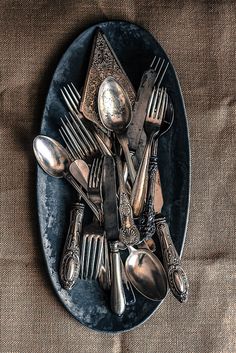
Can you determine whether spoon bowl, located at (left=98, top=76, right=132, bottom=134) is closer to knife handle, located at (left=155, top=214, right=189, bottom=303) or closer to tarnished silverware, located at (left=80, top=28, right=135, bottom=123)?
tarnished silverware, located at (left=80, top=28, right=135, bottom=123)

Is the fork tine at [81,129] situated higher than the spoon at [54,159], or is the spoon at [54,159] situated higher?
the fork tine at [81,129]

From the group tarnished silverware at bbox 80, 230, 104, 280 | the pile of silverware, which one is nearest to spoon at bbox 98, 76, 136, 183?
the pile of silverware

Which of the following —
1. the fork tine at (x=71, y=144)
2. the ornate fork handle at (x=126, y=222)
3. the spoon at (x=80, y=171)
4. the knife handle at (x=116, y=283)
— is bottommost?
the knife handle at (x=116, y=283)

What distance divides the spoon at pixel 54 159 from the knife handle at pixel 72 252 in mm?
18

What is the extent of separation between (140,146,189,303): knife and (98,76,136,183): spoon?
0.04 meters

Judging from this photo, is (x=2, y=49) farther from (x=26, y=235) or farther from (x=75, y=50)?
(x=26, y=235)

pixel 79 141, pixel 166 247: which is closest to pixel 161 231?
pixel 166 247

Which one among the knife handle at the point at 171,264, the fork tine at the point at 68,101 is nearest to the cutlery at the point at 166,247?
the knife handle at the point at 171,264

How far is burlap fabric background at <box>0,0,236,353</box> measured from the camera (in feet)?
2.57

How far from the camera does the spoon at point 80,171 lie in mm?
761

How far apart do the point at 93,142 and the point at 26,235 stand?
5.0 inches

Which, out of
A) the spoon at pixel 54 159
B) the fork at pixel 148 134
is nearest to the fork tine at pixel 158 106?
the fork at pixel 148 134

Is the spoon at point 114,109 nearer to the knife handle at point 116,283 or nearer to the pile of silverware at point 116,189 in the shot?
the pile of silverware at point 116,189

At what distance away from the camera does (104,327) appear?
2.56ft
